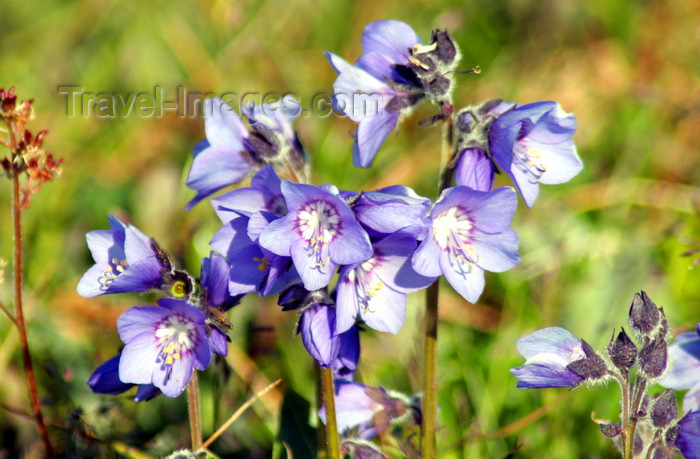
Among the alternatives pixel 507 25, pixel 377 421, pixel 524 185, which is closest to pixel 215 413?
pixel 377 421

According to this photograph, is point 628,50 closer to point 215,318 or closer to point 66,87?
point 66,87

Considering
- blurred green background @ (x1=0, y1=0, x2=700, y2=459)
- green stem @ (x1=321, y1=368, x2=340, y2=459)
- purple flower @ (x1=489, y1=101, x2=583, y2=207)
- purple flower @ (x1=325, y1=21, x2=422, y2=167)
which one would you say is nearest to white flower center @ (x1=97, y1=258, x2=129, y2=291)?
blurred green background @ (x1=0, y1=0, x2=700, y2=459)

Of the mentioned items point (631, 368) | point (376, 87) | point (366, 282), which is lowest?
point (631, 368)

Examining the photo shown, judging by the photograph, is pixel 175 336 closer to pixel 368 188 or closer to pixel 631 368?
pixel 631 368

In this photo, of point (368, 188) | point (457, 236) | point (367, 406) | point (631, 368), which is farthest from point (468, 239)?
point (368, 188)

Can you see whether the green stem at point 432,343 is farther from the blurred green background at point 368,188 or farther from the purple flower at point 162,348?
the purple flower at point 162,348

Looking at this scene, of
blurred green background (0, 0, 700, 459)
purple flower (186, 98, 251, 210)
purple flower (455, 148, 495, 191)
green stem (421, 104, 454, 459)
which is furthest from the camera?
blurred green background (0, 0, 700, 459)

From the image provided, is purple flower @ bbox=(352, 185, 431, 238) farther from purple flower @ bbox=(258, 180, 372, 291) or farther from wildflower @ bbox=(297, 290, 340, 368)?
wildflower @ bbox=(297, 290, 340, 368)
